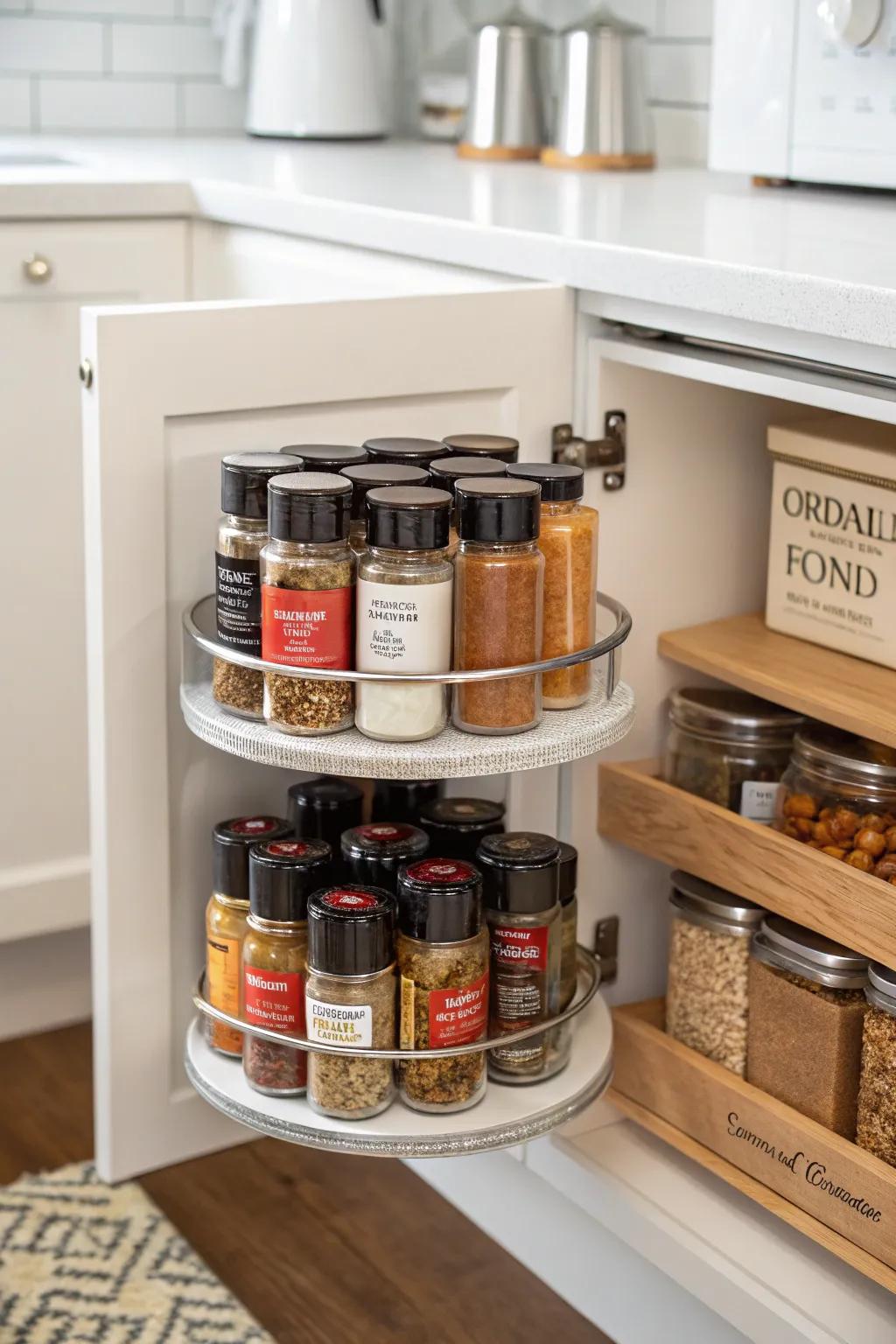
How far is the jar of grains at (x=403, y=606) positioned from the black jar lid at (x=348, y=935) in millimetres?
117

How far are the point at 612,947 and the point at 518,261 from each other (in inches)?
23.4

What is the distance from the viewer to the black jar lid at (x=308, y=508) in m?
1.00

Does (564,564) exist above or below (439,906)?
above

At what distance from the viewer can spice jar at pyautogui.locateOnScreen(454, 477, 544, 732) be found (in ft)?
3.34

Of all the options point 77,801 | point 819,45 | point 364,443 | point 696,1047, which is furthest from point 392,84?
point 696,1047

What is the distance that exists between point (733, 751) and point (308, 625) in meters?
0.45

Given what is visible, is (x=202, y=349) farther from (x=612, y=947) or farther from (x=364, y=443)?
(x=612, y=947)

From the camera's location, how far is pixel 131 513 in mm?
1093

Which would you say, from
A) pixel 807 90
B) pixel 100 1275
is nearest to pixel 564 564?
pixel 807 90

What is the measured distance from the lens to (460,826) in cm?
123

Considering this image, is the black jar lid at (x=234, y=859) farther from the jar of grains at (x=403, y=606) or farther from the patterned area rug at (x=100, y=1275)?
the patterned area rug at (x=100, y=1275)

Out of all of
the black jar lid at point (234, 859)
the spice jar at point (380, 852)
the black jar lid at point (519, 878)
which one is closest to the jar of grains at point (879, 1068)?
the black jar lid at point (519, 878)

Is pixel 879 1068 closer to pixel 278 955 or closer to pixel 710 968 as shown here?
pixel 710 968

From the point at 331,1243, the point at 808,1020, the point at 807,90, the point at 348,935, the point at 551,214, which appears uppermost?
the point at 807,90
